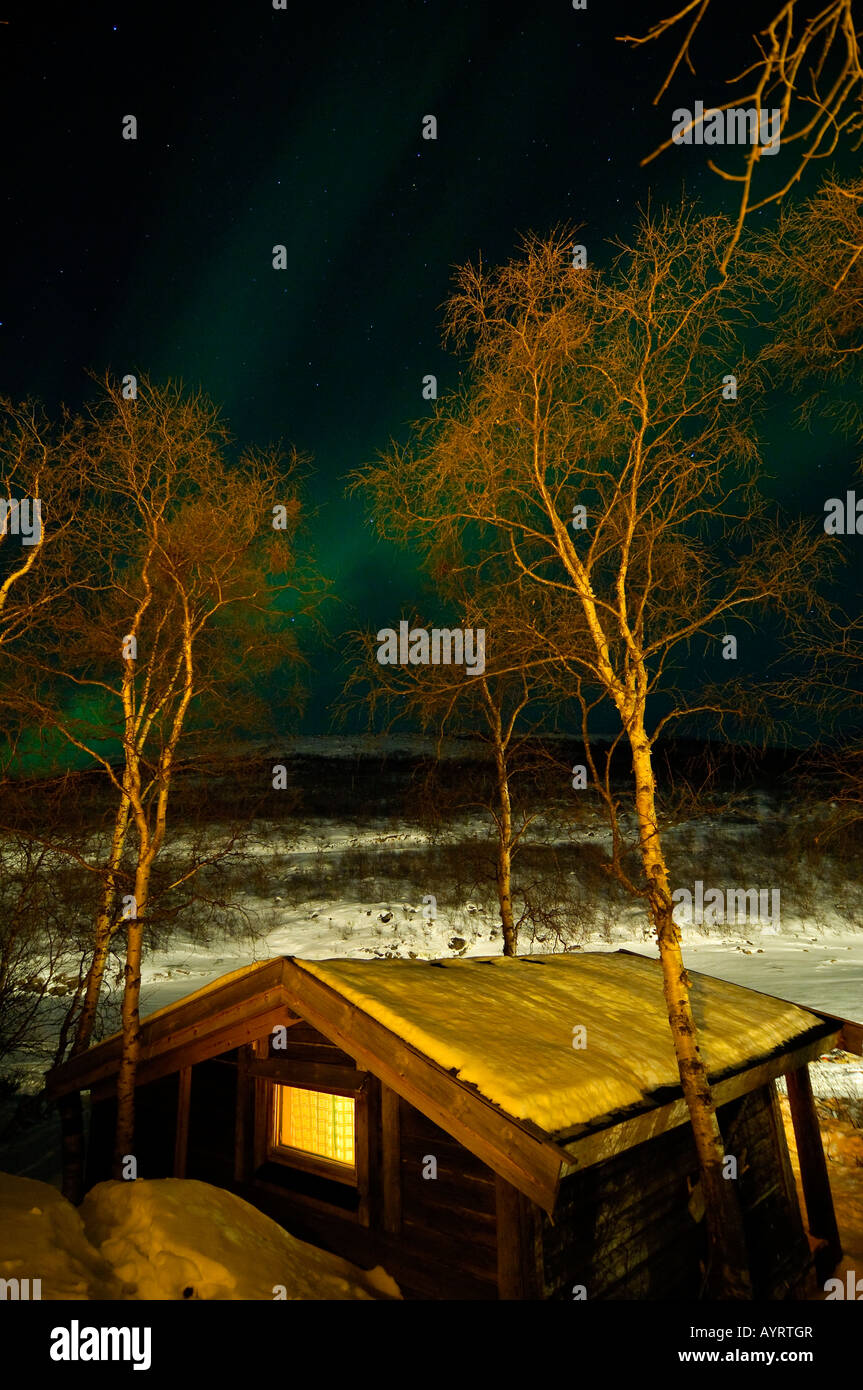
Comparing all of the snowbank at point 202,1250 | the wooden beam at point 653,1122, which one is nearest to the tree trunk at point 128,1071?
the snowbank at point 202,1250

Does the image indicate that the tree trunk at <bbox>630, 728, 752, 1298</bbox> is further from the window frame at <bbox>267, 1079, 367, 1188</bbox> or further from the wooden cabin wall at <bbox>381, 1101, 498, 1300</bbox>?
the window frame at <bbox>267, 1079, 367, 1188</bbox>

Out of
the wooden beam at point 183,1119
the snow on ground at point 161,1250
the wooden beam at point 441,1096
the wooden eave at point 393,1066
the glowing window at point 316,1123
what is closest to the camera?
the wooden beam at point 441,1096

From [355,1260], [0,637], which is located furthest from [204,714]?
[355,1260]

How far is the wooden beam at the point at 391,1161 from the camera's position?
684 centimetres

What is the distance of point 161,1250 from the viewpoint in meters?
5.61

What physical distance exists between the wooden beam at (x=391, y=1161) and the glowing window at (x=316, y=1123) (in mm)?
795

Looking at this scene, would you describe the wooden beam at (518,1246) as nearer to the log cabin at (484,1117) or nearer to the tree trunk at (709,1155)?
the log cabin at (484,1117)

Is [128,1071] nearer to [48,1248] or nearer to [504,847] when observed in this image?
[48,1248]

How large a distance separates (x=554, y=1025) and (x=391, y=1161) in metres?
2.13

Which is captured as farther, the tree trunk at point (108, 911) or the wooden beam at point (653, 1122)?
the tree trunk at point (108, 911)

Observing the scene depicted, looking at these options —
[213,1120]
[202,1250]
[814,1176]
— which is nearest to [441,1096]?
[202,1250]

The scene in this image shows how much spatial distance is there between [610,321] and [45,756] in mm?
9961

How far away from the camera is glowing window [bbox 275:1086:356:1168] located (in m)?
7.84

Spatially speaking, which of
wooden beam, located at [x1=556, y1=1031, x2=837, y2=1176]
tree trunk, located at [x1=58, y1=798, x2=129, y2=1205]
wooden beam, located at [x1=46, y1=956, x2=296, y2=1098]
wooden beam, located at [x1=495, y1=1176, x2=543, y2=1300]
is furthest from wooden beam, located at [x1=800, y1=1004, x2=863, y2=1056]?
tree trunk, located at [x1=58, y1=798, x2=129, y2=1205]
